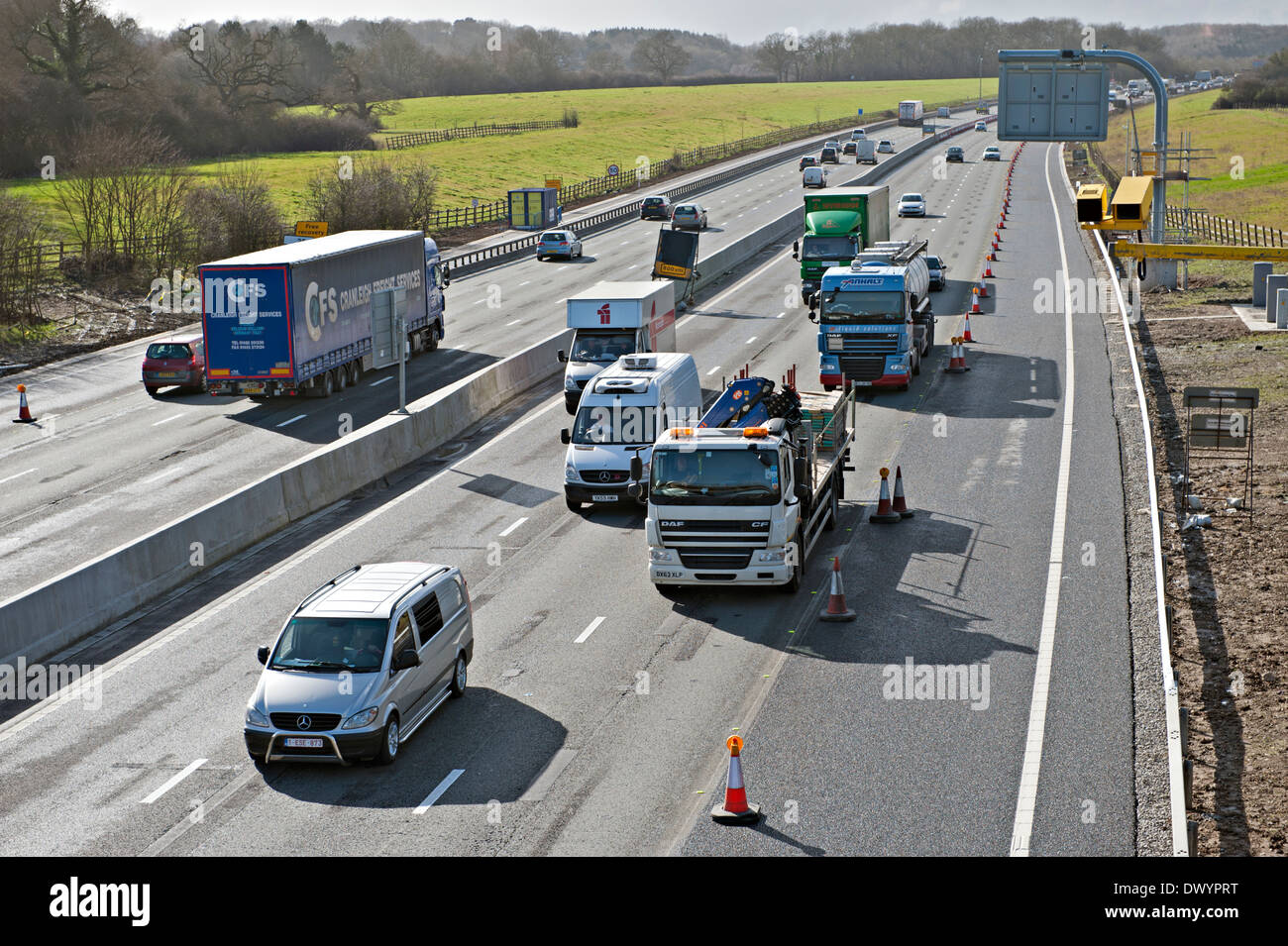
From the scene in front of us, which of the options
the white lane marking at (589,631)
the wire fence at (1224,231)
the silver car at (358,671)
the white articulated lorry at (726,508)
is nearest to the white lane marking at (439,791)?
the silver car at (358,671)

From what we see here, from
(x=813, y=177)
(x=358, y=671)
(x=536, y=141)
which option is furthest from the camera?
(x=536, y=141)

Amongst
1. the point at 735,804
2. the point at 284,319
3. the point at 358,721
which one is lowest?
the point at 735,804

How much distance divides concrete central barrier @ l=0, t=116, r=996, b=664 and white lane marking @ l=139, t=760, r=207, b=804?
14.7 feet

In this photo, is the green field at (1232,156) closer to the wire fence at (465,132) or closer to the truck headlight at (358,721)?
the truck headlight at (358,721)

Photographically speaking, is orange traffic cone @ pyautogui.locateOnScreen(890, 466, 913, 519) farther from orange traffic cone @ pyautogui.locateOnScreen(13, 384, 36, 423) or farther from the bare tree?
the bare tree

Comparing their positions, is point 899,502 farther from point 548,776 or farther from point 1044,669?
point 548,776

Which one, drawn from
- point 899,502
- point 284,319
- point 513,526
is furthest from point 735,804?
point 284,319

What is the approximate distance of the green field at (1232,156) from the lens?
3381 inches

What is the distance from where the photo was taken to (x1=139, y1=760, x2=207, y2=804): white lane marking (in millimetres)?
14203

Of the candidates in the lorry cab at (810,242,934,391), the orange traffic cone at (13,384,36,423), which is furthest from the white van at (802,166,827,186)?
the orange traffic cone at (13,384,36,423)

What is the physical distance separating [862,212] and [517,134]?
10282 centimetres

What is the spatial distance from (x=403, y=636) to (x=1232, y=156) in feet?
366

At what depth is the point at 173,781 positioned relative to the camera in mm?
14656

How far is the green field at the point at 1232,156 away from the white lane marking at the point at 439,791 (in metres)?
45.5
